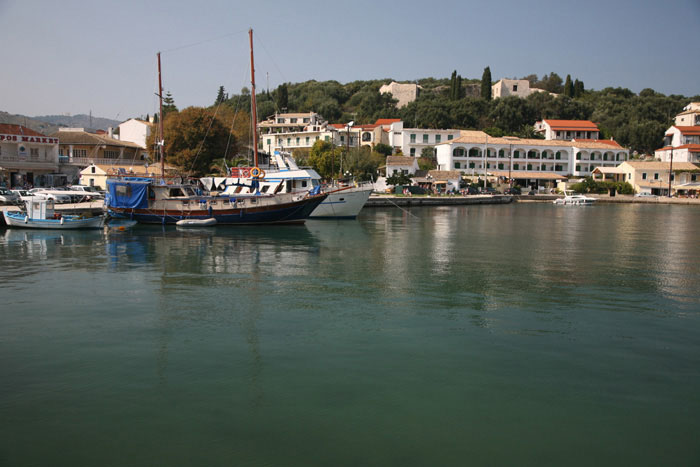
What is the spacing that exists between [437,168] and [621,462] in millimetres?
70859

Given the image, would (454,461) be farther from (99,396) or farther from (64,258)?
(64,258)

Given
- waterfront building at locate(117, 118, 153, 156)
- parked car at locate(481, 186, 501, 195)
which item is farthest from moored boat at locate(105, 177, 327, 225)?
parked car at locate(481, 186, 501, 195)

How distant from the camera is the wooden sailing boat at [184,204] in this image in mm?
32250

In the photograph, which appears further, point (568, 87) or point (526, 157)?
point (568, 87)

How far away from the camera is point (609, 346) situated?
9.97 meters

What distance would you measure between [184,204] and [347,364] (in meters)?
26.2

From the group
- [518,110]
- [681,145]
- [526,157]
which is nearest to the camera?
[681,145]

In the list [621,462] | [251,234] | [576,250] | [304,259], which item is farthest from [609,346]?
[251,234]

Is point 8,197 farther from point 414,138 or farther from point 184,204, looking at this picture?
point 414,138

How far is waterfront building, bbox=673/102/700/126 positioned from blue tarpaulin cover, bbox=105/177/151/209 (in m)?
90.6

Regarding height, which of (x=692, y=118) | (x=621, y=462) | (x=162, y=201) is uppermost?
(x=692, y=118)

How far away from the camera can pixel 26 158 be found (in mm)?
47062

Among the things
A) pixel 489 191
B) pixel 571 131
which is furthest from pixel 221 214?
pixel 571 131

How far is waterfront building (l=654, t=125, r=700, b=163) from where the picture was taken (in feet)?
240
